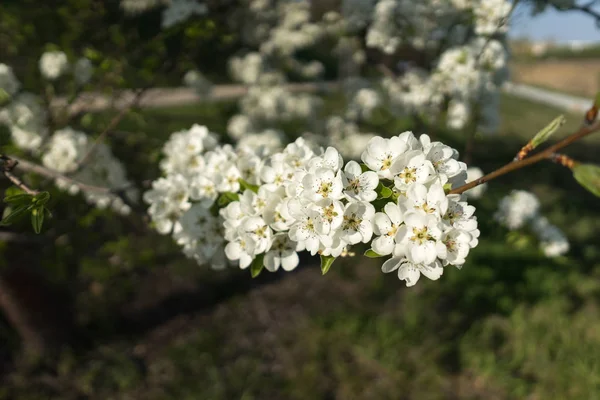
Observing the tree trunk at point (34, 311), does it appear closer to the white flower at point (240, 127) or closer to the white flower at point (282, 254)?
the white flower at point (240, 127)

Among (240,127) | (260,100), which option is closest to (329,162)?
(240,127)

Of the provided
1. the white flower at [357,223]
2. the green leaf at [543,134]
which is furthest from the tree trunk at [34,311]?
the green leaf at [543,134]

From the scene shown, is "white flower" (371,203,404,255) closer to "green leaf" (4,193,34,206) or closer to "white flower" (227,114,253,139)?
"green leaf" (4,193,34,206)

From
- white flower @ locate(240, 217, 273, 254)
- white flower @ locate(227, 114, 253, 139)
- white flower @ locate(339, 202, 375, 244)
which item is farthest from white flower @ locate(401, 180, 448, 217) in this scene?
white flower @ locate(227, 114, 253, 139)

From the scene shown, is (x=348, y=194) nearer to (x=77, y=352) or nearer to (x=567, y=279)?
(x=77, y=352)

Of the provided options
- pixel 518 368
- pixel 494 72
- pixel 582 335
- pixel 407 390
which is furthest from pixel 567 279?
pixel 494 72
